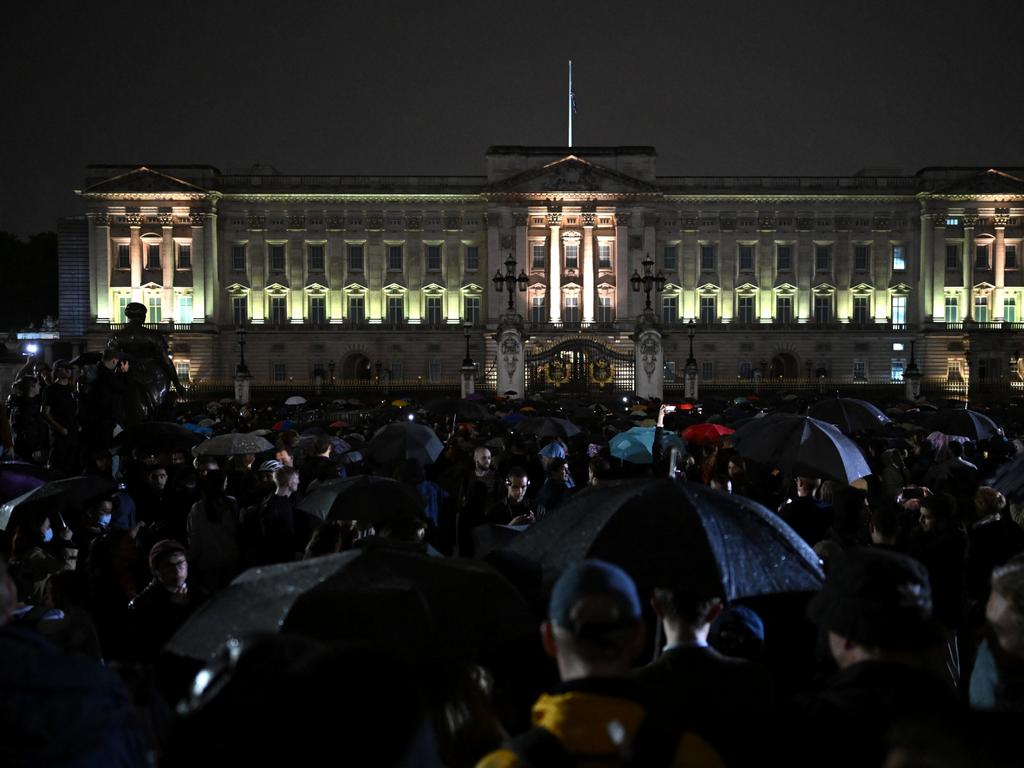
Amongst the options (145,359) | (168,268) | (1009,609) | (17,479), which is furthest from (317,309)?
(1009,609)

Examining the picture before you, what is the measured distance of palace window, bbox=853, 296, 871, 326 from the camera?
212 ft

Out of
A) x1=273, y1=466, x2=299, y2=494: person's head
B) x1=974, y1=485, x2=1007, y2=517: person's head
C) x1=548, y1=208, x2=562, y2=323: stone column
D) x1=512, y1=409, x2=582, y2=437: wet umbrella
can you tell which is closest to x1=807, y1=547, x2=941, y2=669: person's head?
x1=974, y1=485, x2=1007, y2=517: person's head

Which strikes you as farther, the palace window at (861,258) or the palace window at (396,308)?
the palace window at (861,258)

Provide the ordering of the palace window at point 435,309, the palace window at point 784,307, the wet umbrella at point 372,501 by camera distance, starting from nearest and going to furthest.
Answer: the wet umbrella at point 372,501, the palace window at point 435,309, the palace window at point 784,307

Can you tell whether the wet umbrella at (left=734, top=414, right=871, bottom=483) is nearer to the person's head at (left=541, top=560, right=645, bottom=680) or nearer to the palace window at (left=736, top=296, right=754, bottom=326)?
the person's head at (left=541, top=560, right=645, bottom=680)

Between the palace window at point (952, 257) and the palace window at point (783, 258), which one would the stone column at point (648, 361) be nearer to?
the palace window at point (783, 258)

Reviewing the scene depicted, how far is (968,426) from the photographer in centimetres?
1427

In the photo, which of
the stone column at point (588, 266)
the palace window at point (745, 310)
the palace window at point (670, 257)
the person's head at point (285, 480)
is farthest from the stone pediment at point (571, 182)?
the person's head at point (285, 480)

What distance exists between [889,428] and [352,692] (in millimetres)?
14980

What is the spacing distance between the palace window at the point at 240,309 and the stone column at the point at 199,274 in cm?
163

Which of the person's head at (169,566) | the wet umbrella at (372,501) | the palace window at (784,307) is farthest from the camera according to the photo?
the palace window at (784,307)

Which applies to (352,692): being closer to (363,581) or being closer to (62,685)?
(62,685)

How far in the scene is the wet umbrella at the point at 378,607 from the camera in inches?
147

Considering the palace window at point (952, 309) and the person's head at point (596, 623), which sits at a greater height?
the palace window at point (952, 309)
